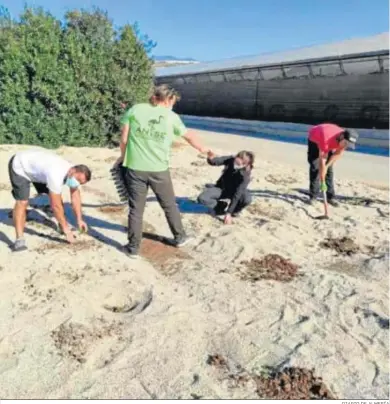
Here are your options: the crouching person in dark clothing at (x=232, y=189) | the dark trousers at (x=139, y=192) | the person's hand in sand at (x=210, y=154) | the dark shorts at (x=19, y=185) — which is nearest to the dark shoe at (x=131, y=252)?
the dark trousers at (x=139, y=192)

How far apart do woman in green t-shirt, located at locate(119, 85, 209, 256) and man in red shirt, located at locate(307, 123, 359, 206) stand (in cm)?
264

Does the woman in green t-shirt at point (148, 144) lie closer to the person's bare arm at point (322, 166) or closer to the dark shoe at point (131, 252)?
the dark shoe at point (131, 252)

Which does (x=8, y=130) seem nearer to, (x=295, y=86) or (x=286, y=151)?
(x=286, y=151)

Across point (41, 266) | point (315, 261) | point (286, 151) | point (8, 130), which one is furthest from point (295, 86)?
point (41, 266)

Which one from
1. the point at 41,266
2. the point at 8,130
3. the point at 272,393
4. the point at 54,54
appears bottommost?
the point at 272,393

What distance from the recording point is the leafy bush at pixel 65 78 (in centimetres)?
1134

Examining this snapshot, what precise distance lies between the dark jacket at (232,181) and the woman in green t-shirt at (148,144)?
119cm

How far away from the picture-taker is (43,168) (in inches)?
194

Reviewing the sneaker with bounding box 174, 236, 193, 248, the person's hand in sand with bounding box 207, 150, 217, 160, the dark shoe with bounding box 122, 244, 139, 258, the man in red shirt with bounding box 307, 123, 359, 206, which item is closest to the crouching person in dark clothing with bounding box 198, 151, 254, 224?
the person's hand in sand with bounding box 207, 150, 217, 160

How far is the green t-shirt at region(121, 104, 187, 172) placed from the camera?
15.8ft

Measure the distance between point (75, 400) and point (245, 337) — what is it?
1377mm

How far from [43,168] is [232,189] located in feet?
8.83

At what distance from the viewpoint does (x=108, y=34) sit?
12.7 meters

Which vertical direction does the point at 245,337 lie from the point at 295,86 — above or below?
below
